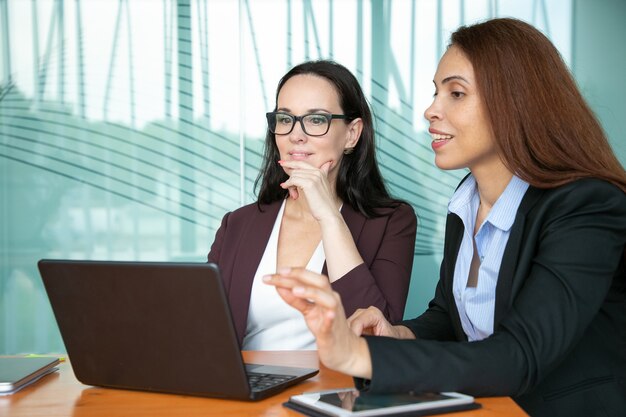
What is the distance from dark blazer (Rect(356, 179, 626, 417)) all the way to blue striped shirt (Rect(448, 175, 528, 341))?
7 centimetres

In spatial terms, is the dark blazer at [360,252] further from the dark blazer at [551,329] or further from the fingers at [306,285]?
the fingers at [306,285]

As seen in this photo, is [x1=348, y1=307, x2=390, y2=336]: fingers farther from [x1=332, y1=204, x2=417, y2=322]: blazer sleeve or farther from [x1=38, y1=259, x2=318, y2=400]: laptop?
[x1=332, y1=204, x2=417, y2=322]: blazer sleeve

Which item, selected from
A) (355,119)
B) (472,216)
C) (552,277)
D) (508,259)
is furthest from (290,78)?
(552,277)

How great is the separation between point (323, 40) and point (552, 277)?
3.07 meters

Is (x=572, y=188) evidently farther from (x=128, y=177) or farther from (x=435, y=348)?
(x=128, y=177)

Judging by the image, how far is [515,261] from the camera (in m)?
1.75

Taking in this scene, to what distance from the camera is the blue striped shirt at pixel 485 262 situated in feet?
6.19

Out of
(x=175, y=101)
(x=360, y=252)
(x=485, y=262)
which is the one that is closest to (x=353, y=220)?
(x=360, y=252)

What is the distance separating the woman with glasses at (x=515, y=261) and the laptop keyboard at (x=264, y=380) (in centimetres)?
17

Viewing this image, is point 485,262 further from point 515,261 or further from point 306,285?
point 306,285

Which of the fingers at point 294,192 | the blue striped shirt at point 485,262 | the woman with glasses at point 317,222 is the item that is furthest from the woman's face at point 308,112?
the blue striped shirt at point 485,262

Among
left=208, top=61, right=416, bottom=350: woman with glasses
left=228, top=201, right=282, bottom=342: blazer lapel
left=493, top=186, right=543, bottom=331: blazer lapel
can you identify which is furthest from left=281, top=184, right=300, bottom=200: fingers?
left=493, top=186, right=543, bottom=331: blazer lapel

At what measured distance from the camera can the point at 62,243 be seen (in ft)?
14.3

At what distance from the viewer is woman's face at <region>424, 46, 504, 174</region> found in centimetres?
191
